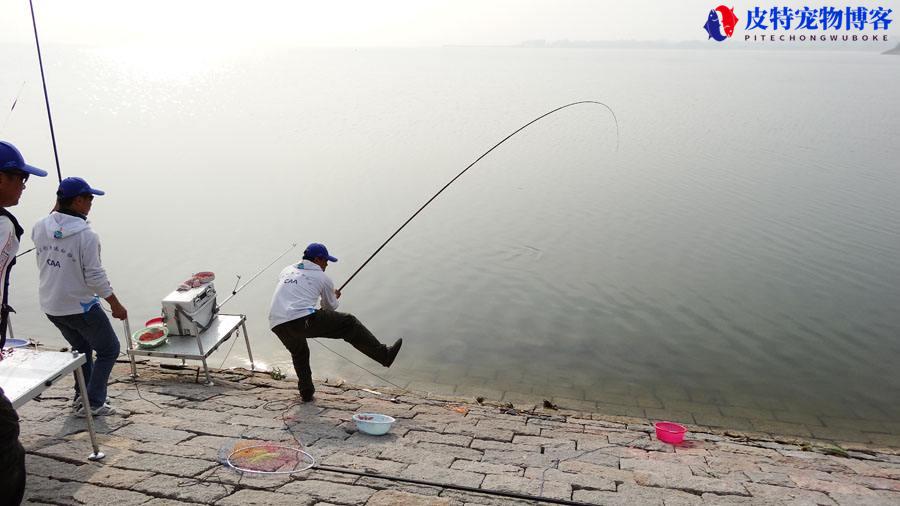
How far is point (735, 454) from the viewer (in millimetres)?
6148

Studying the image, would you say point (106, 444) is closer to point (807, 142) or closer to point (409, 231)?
point (409, 231)

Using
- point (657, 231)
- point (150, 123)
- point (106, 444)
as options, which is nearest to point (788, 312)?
point (657, 231)

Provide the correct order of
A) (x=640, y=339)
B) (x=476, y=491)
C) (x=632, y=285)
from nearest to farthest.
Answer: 1. (x=476, y=491)
2. (x=640, y=339)
3. (x=632, y=285)

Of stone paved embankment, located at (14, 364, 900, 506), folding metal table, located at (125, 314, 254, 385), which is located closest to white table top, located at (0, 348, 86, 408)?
stone paved embankment, located at (14, 364, 900, 506)

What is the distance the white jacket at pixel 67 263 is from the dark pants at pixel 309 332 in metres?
1.67

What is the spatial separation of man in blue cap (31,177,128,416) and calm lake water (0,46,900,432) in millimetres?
3978

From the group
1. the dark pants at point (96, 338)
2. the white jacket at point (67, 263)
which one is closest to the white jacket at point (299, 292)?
the dark pants at point (96, 338)

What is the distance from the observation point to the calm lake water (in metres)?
9.37

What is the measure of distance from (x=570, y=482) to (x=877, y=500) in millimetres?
2353

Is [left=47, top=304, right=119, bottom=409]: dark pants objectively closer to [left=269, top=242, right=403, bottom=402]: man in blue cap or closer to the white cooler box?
the white cooler box

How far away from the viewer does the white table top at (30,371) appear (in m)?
3.60

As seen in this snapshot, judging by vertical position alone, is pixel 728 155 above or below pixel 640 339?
above

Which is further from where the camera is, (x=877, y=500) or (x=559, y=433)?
(x=559, y=433)

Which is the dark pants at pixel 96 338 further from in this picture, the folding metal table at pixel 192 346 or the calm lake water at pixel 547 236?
the calm lake water at pixel 547 236
